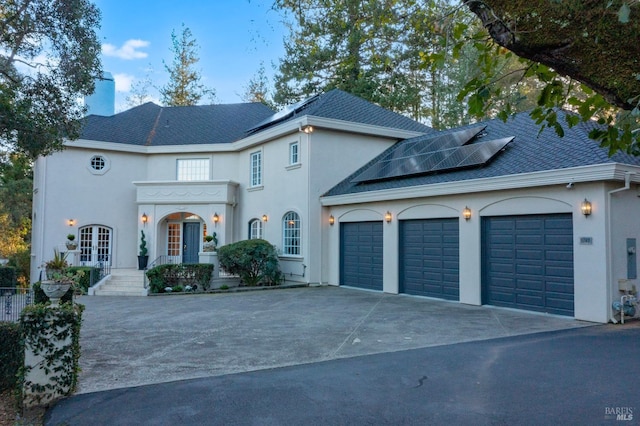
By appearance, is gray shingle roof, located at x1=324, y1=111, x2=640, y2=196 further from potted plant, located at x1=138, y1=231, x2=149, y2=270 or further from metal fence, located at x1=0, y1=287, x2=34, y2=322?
metal fence, located at x1=0, y1=287, x2=34, y2=322

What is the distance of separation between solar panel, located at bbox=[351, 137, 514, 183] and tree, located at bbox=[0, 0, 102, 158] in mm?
9065

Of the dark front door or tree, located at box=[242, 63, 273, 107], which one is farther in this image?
tree, located at box=[242, 63, 273, 107]

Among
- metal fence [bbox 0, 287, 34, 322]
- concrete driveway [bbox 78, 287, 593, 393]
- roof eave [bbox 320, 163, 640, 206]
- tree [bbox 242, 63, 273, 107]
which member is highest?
tree [bbox 242, 63, 273, 107]

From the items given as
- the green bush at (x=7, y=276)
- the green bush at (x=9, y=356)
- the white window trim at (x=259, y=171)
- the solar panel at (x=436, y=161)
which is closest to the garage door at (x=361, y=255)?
the solar panel at (x=436, y=161)

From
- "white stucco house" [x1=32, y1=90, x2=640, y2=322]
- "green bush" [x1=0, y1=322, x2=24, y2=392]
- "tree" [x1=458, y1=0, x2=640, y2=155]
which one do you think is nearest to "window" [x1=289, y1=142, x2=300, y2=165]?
"white stucco house" [x1=32, y1=90, x2=640, y2=322]

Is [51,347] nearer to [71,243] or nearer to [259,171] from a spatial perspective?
[71,243]

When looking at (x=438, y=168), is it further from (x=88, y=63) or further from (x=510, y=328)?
(x=88, y=63)

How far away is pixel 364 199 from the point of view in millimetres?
14906

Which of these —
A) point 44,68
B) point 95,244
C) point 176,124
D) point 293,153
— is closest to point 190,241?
point 95,244

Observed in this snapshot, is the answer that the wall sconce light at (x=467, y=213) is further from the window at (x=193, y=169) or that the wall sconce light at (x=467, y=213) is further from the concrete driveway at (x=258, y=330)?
the window at (x=193, y=169)

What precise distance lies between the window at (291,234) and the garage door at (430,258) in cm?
443

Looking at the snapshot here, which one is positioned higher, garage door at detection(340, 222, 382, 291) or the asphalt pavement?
garage door at detection(340, 222, 382, 291)

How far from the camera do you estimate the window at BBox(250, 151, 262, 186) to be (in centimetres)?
1945

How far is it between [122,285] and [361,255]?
861 centimetres
